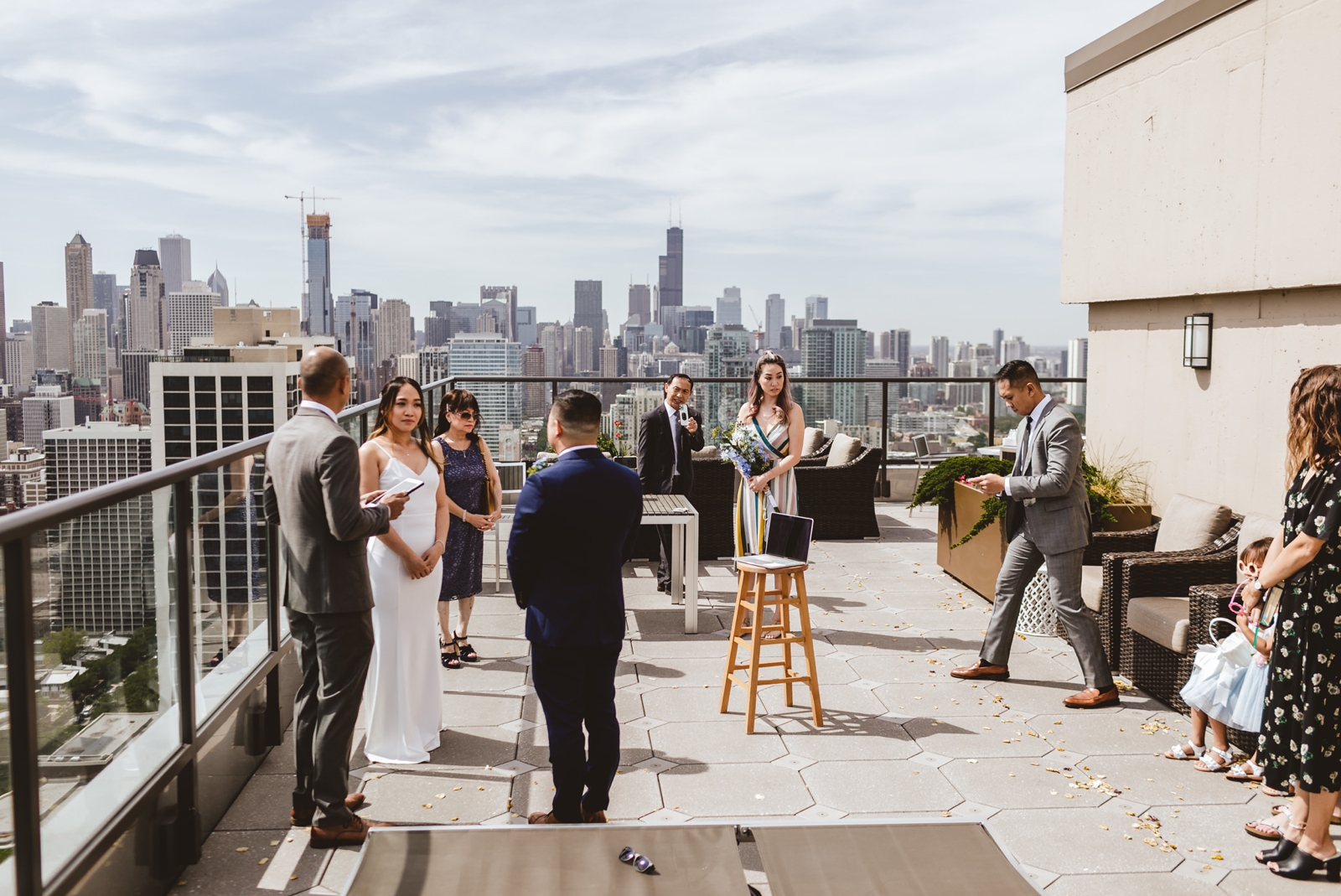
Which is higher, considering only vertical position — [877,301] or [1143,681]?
[877,301]

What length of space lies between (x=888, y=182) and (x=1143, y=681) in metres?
23.0

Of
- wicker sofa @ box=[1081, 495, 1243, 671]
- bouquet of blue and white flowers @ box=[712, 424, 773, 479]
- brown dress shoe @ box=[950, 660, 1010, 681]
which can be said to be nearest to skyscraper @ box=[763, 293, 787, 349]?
bouquet of blue and white flowers @ box=[712, 424, 773, 479]

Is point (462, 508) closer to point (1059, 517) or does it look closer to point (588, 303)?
point (1059, 517)

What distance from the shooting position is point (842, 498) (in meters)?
10.4

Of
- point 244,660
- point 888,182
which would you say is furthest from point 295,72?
Result: point 244,660

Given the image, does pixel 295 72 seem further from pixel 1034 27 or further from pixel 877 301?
pixel 1034 27

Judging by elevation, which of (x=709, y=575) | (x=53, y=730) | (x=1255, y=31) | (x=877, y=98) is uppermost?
(x=877, y=98)

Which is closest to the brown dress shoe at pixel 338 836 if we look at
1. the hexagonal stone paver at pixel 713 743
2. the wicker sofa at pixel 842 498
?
the hexagonal stone paver at pixel 713 743

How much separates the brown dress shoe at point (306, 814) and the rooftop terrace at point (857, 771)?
0.05 m

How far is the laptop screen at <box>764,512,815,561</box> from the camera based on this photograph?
17.2 ft

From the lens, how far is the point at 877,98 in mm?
18078

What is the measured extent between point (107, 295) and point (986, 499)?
132944 mm

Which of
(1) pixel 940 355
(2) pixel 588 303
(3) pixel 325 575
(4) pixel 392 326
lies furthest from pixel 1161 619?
(2) pixel 588 303

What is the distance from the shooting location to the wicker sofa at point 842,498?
10422mm
